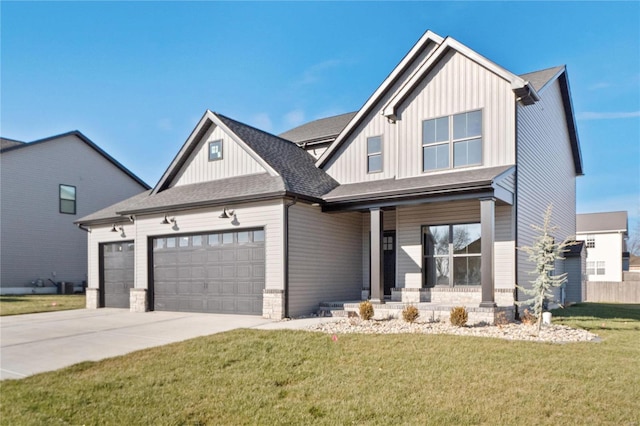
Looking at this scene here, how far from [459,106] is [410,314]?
641cm

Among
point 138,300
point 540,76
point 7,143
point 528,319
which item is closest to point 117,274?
point 138,300

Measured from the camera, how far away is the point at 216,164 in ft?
52.4

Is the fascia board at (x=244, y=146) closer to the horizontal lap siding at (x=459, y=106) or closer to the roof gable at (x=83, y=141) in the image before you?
the horizontal lap siding at (x=459, y=106)

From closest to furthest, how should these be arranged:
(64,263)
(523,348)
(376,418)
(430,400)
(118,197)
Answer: (376,418) → (430,400) → (523,348) → (64,263) → (118,197)

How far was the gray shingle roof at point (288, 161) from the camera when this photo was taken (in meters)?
13.9

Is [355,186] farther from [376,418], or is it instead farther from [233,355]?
[376,418]

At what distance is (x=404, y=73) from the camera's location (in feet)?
49.1

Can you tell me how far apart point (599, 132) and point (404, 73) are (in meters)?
15.3

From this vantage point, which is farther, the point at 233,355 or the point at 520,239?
the point at 520,239

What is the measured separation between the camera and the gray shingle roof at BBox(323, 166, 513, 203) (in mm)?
11430

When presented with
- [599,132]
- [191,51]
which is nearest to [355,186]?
[191,51]

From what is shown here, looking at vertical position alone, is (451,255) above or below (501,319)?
above

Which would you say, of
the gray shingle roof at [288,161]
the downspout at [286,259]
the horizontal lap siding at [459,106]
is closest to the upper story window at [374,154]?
the horizontal lap siding at [459,106]

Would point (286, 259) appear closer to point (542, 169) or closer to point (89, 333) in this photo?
point (89, 333)
